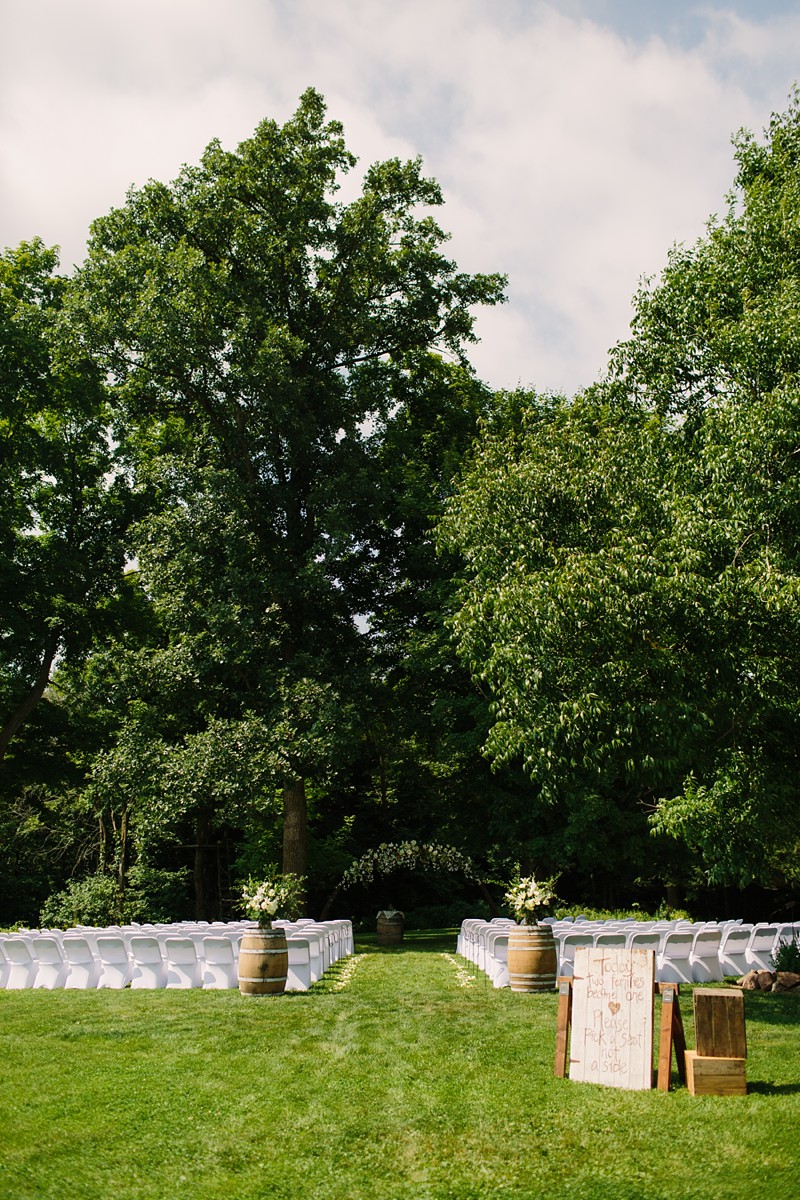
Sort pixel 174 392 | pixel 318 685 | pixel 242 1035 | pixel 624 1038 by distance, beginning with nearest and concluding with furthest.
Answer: pixel 624 1038 < pixel 242 1035 < pixel 318 685 < pixel 174 392

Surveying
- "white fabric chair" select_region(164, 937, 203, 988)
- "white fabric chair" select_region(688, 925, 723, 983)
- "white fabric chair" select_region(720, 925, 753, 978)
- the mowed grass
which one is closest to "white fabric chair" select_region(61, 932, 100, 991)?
"white fabric chair" select_region(164, 937, 203, 988)

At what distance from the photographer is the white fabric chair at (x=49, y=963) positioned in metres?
13.5

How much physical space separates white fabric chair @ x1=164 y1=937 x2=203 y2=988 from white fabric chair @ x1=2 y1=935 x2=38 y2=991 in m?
2.16

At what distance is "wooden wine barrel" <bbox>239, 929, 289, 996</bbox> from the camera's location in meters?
11.4

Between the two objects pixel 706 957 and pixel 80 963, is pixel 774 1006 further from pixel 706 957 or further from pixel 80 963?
pixel 80 963

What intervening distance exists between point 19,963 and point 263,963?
457cm

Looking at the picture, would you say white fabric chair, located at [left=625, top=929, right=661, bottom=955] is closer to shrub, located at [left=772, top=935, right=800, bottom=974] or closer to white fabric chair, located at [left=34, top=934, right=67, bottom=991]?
shrub, located at [left=772, top=935, right=800, bottom=974]

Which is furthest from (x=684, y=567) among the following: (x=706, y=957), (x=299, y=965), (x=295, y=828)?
(x=295, y=828)

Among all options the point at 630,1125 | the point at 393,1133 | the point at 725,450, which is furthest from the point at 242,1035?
the point at 725,450

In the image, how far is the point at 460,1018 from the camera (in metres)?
10.0

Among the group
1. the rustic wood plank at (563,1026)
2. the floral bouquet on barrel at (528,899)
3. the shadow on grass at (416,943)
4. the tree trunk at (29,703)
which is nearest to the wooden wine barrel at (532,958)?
the floral bouquet on barrel at (528,899)

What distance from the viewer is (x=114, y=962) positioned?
43.7ft

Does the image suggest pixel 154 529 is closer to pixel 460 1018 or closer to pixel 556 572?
pixel 556 572

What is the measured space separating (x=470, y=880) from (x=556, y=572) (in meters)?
18.8
